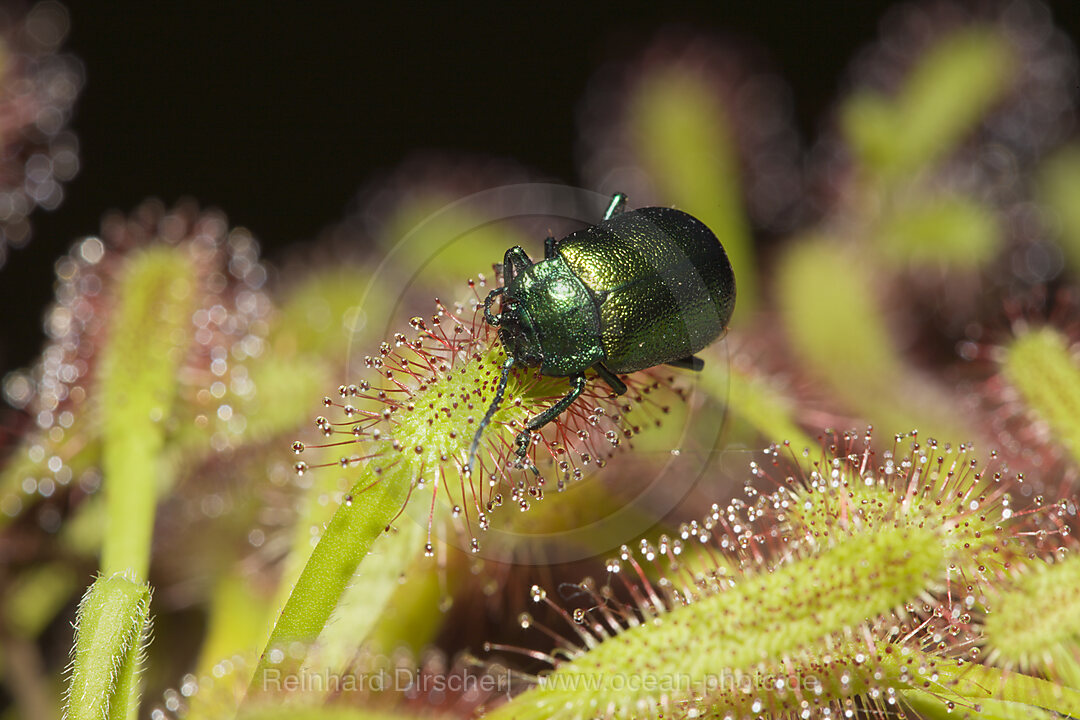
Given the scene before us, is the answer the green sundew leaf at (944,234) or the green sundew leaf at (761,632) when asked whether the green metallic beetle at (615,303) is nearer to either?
the green sundew leaf at (761,632)

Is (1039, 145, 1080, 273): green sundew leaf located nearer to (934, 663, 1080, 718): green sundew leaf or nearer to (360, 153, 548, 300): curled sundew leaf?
(360, 153, 548, 300): curled sundew leaf

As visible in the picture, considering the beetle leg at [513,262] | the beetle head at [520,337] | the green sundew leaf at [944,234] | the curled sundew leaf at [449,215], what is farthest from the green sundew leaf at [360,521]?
the green sundew leaf at [944,234]

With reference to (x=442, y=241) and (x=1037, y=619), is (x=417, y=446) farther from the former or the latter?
(x=442, y=241)

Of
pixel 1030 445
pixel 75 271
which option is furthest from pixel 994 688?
pixel 75 271

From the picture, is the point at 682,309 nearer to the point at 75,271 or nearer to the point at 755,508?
the point at 755,508

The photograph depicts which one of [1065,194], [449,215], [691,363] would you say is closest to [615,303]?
[691,363]

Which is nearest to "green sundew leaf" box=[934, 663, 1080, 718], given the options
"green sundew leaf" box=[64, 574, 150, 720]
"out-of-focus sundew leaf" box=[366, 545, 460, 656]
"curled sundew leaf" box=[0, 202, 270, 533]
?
"out-of-focus sundew leaf" box=[366, 545, 460, 656]
